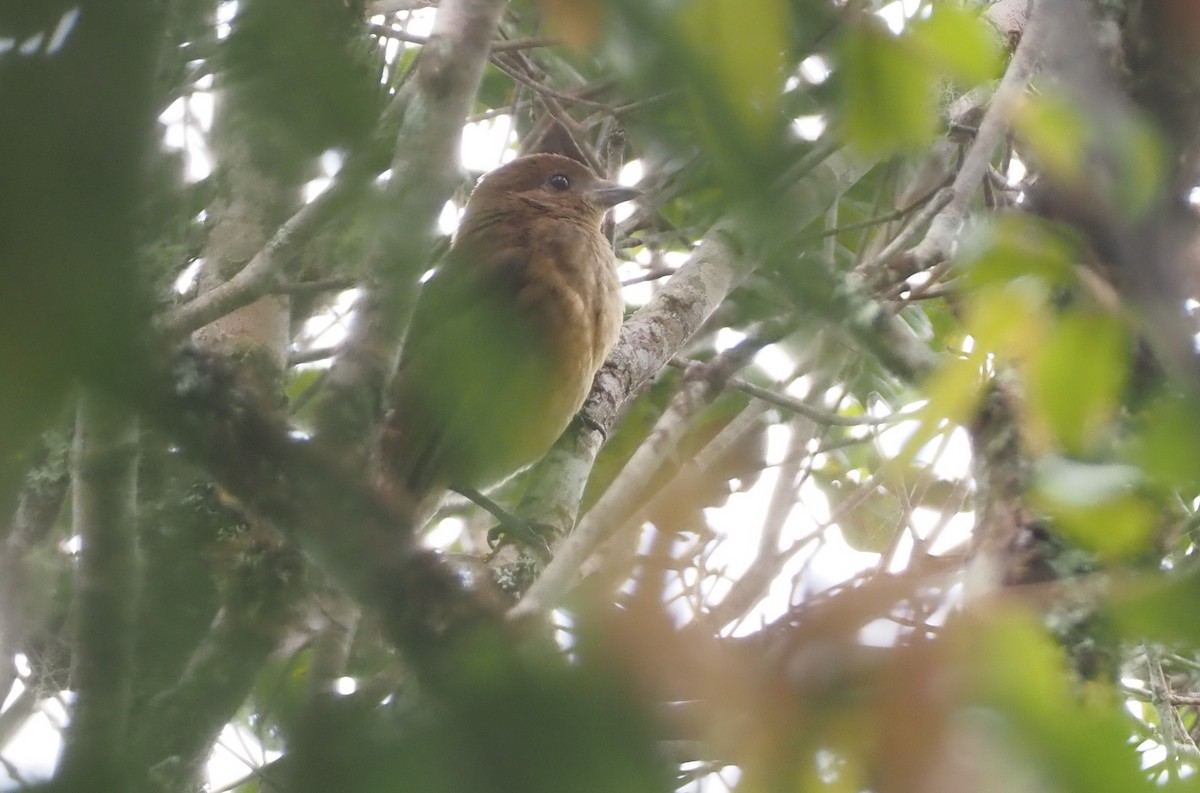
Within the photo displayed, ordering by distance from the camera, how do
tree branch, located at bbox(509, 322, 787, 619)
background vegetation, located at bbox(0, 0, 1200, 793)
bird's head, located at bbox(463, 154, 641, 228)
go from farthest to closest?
1. bird's head, located at bbox(463, 154, 641, 228)
2. tree branch, located at bbox(509, 322, 787, 619)
3. background vegetation, located at bbox(0, 0, 1200, 793)

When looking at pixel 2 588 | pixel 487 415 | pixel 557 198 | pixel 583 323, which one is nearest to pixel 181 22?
pixel 487 415

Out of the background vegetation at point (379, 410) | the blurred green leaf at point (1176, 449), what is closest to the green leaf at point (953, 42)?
the background vegetation at point (379, 410)

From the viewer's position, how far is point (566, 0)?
643 millimetres

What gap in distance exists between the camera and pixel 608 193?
4430 mm

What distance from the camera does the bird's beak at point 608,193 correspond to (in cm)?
436

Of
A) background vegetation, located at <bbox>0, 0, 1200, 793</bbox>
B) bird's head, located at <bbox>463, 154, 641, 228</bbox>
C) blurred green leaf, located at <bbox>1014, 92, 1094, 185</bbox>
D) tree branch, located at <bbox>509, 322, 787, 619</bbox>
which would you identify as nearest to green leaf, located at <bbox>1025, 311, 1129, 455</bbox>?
background vegetation, located at <bbox>0, 0, 1200, 793</bbox>

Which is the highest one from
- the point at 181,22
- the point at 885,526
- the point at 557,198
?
the point at 557,198

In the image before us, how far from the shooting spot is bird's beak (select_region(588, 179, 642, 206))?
14.3 feet

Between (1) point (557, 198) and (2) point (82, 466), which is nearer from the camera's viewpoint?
(2) point (82, 466)

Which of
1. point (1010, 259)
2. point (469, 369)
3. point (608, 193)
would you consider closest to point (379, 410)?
point (469, 369)

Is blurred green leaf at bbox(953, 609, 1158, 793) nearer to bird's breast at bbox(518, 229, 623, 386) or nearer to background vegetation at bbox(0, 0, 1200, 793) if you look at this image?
background vegetation at bbox(0, 0, 1200, 793)

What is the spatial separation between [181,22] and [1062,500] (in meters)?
0.63

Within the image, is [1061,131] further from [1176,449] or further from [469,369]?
[469,369]

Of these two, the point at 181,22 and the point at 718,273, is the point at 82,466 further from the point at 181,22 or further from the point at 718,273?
the point at 718,273
